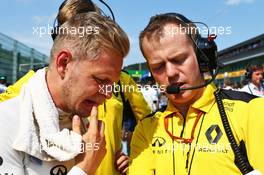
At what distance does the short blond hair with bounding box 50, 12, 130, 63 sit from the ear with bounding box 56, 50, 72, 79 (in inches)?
0.9

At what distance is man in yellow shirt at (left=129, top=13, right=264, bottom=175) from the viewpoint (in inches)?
66.1

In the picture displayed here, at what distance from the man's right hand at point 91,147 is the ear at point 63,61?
207 millimetres

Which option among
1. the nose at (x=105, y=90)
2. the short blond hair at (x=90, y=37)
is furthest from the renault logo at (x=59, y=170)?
the short blond hair at (x=90, y=37)

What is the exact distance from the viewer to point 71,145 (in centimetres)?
154

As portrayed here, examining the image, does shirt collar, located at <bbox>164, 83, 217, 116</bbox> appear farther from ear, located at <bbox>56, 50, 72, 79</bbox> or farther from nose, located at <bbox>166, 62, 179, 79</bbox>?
Answer: ear, located at <bbox>56, 50, 72, 79</bbox>

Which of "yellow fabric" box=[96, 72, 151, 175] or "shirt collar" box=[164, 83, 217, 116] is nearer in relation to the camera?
"shirt collar" box=[164, 83, 217, 116]

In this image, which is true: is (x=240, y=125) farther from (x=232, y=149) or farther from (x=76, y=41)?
(x=76, y=41)

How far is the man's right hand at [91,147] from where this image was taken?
5.12 feet

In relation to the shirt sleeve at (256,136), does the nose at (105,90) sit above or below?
above

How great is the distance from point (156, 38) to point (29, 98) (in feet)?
2.30

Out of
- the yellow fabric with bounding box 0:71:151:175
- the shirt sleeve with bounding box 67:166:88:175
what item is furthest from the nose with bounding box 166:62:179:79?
the shirt sleeve with bounding box 67:166:88:175

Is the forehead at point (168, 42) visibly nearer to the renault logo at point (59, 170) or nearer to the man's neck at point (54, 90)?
the man's neck at point (54, 90)

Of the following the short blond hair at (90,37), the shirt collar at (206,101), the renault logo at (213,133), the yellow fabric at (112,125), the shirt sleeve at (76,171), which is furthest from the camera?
the yellow fabric at (112,125)

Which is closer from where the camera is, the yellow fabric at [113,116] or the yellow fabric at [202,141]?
the yellow fabric at [202,141]
